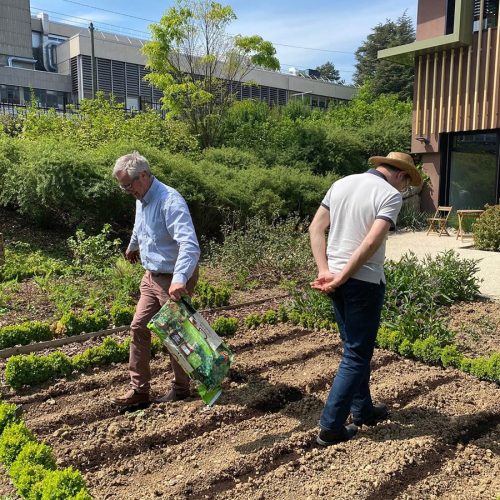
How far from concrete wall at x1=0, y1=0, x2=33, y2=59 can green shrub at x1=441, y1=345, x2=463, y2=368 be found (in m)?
42.3

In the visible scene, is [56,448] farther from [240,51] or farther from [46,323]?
[240,51]

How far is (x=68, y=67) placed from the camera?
37.1m

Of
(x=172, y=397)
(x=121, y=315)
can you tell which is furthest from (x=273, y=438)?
(x=121, y=315)

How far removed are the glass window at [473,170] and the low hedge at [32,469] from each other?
13516mm

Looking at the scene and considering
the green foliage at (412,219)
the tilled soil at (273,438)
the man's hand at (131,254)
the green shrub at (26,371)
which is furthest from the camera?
the green foliage at (412,219)

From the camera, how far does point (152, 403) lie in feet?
12.1

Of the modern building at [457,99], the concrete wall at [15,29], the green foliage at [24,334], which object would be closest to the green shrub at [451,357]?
the green foliage at [24,334]

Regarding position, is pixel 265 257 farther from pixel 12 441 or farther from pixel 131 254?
pixel 12 441

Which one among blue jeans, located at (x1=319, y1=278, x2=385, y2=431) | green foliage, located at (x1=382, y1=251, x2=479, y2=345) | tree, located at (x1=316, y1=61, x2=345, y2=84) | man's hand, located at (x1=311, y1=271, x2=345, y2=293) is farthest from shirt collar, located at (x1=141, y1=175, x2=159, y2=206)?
tree, located at (x1=316, y1=61, x2=345, y2=84)

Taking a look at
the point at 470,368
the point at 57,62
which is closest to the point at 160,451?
the point at 470,368

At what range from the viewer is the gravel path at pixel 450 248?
299 inches

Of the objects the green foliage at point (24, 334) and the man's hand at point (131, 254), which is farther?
the green foliage at point (24, 334)

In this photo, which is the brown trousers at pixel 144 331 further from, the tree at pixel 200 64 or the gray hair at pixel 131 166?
the tree at pixel 200 64

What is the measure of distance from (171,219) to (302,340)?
7.30 feet
